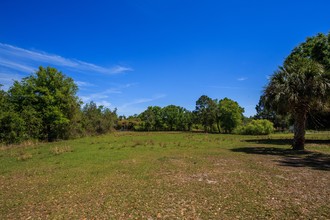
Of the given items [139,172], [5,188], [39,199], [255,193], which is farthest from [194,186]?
[5,188]

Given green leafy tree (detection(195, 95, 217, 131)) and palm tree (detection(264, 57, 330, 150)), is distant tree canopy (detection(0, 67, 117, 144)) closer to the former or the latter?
palm tree (detection(264, 57, 330, 150))

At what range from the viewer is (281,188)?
7051 millimetres

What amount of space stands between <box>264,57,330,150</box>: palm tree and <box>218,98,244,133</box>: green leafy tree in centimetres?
4138

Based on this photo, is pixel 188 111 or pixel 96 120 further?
pixel 188 111

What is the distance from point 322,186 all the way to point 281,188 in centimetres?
156

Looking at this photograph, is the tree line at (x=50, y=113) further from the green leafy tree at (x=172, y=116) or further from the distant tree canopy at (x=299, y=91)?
the distant tree canopy at (x=299, y=91)

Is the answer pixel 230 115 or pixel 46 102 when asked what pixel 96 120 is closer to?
pixel 46 102

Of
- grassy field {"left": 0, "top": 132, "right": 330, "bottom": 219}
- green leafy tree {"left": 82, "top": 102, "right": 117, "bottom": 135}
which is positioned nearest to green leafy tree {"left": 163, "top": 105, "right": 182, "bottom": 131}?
green leafy tree {"left": 82, "top": 102, "right": 117, "bottom": 135}

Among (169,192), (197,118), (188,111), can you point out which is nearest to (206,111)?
(197,118)

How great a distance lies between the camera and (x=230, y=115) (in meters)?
58.3

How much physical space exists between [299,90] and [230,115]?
42661 millimetres

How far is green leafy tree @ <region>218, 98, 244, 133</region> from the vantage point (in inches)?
2287

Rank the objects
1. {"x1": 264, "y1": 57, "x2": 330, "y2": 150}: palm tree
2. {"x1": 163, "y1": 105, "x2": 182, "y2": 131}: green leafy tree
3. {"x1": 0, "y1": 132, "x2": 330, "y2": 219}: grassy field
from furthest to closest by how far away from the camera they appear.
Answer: {"x1": 163, "y1": 105, "x2": 182, "y2": 131}: green leafy tree < {"x1": 264, "y1": 57, "x2": 330, "y2": 150}: palm tree < {"x1": 0, "y1": 132, "x2": 330, "y2": 219}: grassy field

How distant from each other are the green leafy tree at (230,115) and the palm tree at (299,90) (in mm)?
41381
